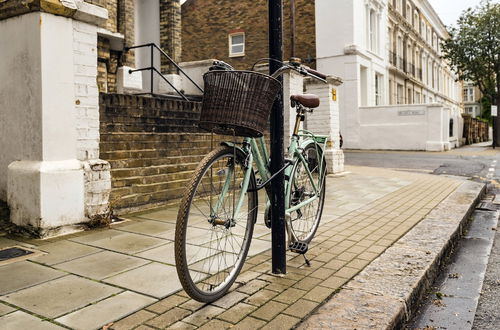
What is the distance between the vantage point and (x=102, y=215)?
501 cm

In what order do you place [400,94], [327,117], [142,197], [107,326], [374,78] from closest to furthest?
[107,326], [142,197], [327,117], [374,78], [400,94]

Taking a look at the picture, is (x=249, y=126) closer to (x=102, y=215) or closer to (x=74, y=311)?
(x=74, y=311)

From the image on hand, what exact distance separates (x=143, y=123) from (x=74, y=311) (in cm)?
394

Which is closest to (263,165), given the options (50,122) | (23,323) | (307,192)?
(307,192)

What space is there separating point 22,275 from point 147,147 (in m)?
3.06

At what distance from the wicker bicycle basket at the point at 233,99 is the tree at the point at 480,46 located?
27.6m

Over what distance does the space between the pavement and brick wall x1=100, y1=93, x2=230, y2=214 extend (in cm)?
60

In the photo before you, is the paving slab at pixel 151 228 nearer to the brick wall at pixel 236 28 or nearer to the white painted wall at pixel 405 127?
the white painted wall at pixel 405 127

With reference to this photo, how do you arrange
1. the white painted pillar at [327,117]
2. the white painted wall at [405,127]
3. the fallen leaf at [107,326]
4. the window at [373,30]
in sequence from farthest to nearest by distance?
the window at [373,30], the white painted wall at [405,127], the white painted pillar at [327,117], the fallen leaf at [107,326]

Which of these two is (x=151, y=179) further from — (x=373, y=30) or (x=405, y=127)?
(x=373, y=30)

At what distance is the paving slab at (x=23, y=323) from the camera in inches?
95.3

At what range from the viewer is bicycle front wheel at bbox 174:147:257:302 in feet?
8.39

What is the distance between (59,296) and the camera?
2879mm

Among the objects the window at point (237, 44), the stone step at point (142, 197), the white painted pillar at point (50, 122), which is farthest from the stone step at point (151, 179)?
the window at point (237, 44)
